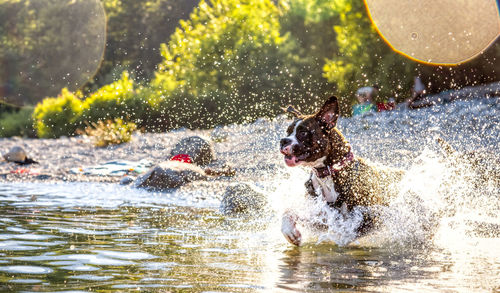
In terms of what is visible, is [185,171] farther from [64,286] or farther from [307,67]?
[307,67]

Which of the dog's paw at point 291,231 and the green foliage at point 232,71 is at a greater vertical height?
the green foliage at point 232,71

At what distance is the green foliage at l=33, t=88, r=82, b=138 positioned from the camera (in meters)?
28.4

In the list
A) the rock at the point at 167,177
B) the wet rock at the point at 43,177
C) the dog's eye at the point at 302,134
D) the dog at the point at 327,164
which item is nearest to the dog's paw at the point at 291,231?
the dog at the point at 327,164

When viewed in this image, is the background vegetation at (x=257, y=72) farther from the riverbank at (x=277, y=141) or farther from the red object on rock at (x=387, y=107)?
the riverbank at (x=277, y=141)

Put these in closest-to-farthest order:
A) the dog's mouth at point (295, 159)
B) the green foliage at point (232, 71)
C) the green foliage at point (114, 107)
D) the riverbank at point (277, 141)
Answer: the dog's mouth at point (295, 159)
the riverbank at point (277, 141)
the green foliage at point (232, 71)
the green foliage at point (114, 107)

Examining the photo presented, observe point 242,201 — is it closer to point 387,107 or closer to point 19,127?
point 387,107

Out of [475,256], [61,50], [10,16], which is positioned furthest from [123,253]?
[10,16]

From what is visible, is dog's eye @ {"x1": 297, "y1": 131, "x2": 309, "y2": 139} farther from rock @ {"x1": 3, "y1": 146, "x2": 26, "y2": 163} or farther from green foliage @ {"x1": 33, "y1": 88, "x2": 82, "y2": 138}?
green foliage @ {"x1": 33, "y1": 88, "x2": 82, "y2": 138}

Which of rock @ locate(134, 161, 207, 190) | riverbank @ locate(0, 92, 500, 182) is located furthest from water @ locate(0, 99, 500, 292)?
riverbank @ locate(0, 92, 500, 182)

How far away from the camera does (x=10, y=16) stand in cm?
5788

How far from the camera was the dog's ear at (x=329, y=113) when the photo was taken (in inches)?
275

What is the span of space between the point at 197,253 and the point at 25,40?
52145 millimetres

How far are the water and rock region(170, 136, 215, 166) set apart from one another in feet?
14.2

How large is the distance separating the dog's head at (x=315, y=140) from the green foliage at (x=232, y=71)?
18418 millimetres
